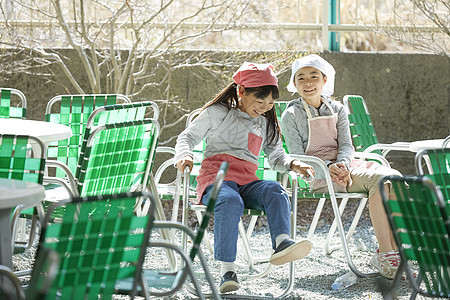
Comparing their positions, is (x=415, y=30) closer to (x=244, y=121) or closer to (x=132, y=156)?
(x=244, y=121)

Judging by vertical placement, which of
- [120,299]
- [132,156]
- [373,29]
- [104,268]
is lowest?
[120,299]

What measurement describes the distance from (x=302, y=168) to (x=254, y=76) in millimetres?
555

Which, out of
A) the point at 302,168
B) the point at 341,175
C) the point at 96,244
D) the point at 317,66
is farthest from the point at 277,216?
the point at 96,244

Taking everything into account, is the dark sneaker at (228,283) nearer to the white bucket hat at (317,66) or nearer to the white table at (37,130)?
the white table at (37,130)

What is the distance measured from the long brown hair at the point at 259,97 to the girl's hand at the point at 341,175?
38 centimetres

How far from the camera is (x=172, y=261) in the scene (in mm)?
4176

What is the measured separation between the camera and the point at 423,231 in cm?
243

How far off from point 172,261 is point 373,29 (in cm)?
344

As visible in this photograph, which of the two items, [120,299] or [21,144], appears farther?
[120,299]

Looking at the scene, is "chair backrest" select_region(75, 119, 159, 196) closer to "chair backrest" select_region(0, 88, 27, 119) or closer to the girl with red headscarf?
the girl with red headscarf

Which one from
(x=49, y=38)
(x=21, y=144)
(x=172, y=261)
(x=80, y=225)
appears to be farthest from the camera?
(x=49, y=38)

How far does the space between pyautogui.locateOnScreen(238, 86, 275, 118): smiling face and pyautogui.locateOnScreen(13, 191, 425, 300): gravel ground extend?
0.92 metres

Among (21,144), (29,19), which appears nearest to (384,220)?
(21,144)

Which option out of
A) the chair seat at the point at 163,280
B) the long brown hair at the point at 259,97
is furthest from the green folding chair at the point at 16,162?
the long brown hair at the point at 259,97
